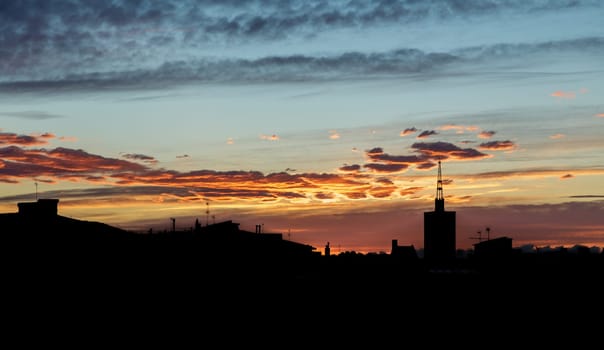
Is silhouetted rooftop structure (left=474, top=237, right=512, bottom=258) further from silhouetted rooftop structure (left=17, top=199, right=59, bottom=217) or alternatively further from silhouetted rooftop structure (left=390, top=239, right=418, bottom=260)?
silhouetted rooftop structure (left=17, top=199, right=59, bottom=217)

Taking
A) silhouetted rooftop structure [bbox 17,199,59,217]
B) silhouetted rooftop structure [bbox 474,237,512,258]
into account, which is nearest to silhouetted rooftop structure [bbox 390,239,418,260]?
silhouetted rooftop structure [bbox 474,237,512,258]

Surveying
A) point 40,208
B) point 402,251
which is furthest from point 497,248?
point 40,208

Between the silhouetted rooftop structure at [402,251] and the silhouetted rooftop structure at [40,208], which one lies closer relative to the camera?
the silhouetted rooftop structure at [40,208]

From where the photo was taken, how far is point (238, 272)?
7494 centimetres

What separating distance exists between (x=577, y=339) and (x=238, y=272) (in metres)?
26.8

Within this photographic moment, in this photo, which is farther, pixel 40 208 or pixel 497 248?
pixel 497 248

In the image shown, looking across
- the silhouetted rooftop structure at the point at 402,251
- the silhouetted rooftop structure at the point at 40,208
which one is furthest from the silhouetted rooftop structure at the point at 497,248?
the silhouetted rooftop structure at the point at 40,208

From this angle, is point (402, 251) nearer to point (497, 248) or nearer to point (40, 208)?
point (497, 248)

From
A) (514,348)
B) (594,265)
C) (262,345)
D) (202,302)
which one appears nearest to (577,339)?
(514,348)

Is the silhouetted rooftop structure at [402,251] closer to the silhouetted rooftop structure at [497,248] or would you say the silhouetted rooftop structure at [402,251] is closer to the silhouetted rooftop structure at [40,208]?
the silhouetted rooftop structure at [497,248]

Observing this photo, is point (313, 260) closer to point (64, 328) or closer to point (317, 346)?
point (317, 346)

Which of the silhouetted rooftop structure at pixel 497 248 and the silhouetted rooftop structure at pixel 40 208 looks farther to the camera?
the silhouetted rooftop structure at pixel 497 248

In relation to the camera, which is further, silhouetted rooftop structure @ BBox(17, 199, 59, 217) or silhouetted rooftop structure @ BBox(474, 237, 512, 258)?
silhouetted rooftop structure @ BBox(474, 237, 512, 258)

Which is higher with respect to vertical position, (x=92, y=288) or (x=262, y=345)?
(x=92, y=288)
